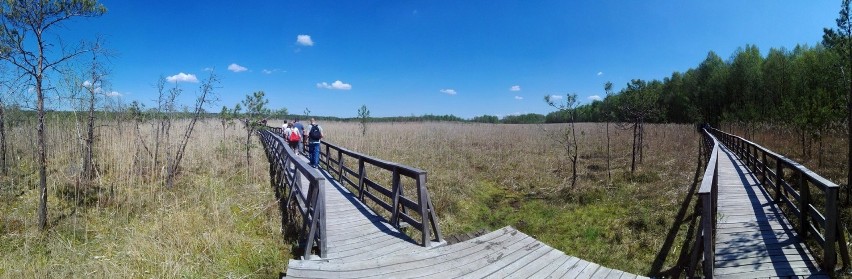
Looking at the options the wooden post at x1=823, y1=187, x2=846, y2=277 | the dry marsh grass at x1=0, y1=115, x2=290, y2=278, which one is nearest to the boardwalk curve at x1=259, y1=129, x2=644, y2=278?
the dry marsh grass at x1=0, y1=115, x2=290, y2=278

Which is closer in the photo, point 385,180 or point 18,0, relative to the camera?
point 18,0

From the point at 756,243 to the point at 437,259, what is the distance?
4187 mm

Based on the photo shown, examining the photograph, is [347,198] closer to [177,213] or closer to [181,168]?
[177,213]

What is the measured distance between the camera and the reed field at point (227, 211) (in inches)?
194

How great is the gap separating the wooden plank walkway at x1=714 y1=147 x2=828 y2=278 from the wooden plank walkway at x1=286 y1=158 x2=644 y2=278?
1.63m

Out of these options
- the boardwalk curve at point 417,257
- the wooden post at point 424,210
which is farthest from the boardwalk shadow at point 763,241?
the wooden post at point 424,210

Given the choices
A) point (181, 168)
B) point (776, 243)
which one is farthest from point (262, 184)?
point (776, 243)

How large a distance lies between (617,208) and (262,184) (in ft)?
29.0

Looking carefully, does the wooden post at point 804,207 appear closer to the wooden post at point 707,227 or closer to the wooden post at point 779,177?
the wooden post at point 779,177

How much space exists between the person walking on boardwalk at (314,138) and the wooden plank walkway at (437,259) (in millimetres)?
5872

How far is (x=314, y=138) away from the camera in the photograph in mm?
11000

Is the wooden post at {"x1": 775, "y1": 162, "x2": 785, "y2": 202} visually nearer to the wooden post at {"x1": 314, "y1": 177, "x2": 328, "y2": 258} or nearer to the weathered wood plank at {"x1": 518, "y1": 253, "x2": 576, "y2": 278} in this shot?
the weathered wood plank at {"x1": 518, "y1": 253, "x2": 576, "y2": 278}

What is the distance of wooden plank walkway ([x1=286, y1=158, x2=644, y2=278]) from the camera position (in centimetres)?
386

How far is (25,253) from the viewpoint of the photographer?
16.5 feet
